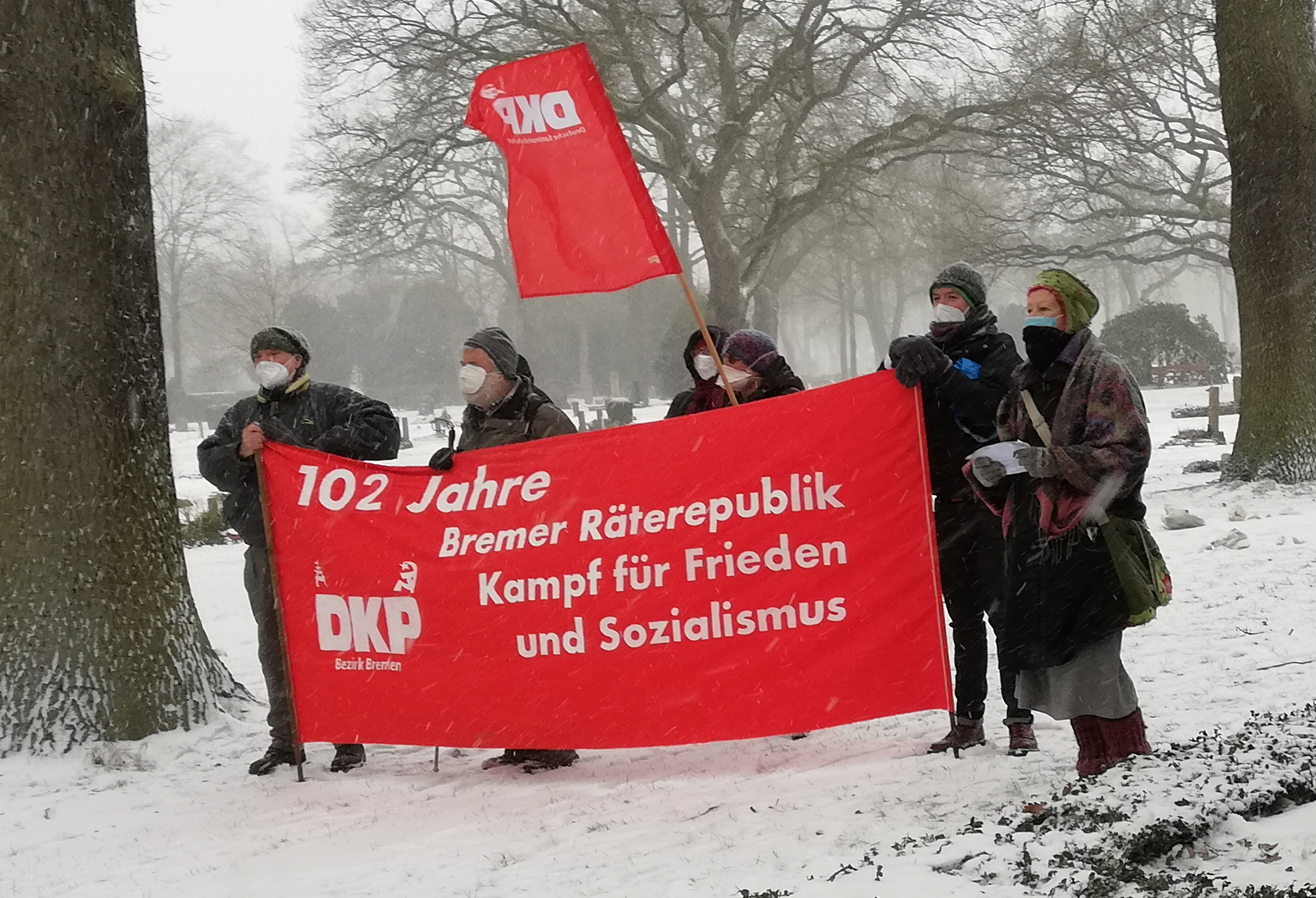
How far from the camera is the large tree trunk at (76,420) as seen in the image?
17.3 feet

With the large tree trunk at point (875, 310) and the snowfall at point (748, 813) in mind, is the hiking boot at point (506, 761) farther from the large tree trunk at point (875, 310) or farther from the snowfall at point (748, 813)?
the large tree trunk at point (875, 310)

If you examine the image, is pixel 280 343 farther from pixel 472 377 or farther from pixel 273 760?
pixel 273 760

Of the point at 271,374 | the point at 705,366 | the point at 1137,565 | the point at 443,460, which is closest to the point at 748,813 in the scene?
the point at 1137,565

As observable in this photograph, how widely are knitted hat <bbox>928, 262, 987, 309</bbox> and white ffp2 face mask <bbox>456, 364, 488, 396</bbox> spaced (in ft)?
6.02

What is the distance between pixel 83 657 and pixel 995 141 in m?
19.3

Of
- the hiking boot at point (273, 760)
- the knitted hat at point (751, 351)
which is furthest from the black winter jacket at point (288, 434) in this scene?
the knitted hat at point (751, 351)

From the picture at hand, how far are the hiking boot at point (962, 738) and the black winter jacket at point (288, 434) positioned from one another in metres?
2.50

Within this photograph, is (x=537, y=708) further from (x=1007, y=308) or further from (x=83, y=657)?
(x=1007, y=308)

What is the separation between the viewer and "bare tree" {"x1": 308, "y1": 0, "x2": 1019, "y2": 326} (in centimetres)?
2047

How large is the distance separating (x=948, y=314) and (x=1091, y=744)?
1625 mm

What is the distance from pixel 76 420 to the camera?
5359 mm

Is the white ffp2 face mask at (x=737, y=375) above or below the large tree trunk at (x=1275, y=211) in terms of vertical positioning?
below

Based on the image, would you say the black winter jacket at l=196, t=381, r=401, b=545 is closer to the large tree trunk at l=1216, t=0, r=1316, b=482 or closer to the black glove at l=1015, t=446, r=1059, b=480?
the black glove at l=1015, t=446, r=1059, b=480

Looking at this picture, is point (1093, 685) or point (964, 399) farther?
point (964, 399)
